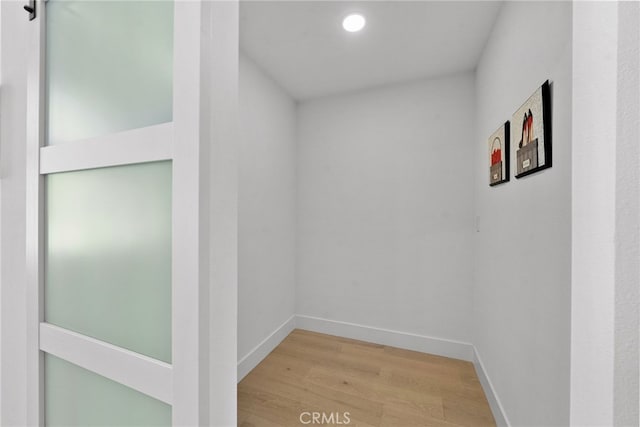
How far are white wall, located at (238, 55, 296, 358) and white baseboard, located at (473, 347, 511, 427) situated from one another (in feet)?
5.57

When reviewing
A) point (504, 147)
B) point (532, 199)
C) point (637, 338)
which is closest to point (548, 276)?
point (532, 199)

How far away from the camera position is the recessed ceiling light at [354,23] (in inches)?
65.6

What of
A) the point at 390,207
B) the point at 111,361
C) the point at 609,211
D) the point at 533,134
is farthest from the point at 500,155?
the point at 111,361

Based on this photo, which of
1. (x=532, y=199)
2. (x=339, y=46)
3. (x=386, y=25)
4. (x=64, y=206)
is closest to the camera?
(x=64, y=206)

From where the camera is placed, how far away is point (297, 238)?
9.52 ft

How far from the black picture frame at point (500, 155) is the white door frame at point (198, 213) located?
152 centimetres

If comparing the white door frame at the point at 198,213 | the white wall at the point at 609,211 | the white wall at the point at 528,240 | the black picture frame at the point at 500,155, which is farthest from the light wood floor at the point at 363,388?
the white wall at the point at 609,211

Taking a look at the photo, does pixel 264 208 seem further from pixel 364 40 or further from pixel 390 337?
pixel 390 337

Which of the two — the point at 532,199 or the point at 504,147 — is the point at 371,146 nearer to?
the point at 504,147

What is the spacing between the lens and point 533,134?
3.79 feet

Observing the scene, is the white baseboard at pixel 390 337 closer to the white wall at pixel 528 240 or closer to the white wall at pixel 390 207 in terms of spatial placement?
the white wall at pixel 390 207

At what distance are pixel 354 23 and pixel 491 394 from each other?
2547 mm

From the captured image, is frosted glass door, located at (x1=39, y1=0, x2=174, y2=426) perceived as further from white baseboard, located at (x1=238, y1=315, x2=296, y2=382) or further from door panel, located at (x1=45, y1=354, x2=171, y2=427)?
white baseboard, located at (x1=238, y1=315, x2=296, y2=382)

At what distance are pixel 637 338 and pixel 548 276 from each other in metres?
0.89
